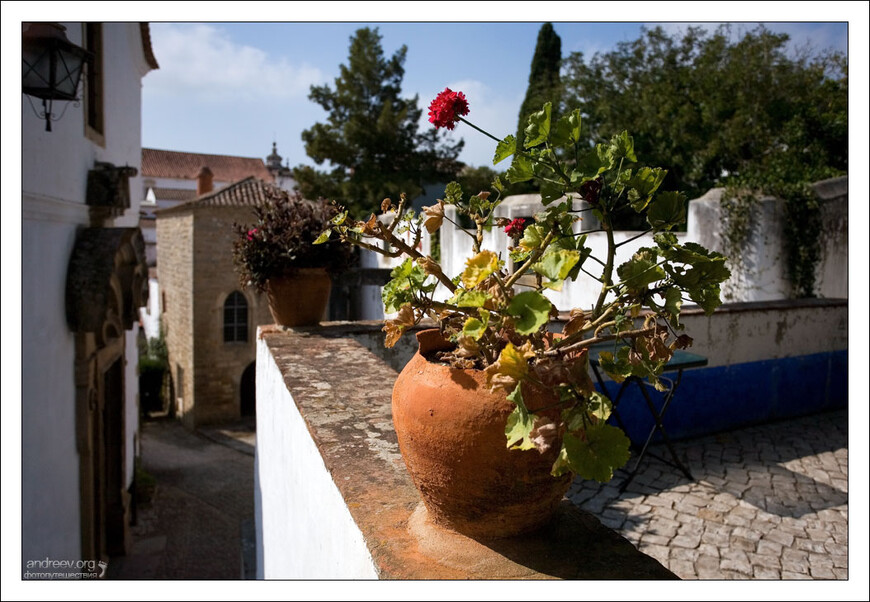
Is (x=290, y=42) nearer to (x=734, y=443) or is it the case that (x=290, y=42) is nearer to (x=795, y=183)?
(x=734, y=443)

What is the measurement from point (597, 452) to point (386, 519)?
28.4 inches

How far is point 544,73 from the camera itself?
21.0 meters

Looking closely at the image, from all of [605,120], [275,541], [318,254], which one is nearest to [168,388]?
[605,120]

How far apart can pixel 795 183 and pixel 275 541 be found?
7619mm

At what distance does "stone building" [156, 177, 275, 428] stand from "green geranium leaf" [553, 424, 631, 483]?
17751 millimetres

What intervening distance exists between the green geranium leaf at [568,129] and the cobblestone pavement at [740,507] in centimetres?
282

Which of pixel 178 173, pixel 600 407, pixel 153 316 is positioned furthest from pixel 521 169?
pixel 178 173

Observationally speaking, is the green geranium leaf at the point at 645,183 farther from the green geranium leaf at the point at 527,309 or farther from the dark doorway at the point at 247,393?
the dark doorway at the point at 247,393

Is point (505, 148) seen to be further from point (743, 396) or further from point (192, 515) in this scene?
point (192, 515)

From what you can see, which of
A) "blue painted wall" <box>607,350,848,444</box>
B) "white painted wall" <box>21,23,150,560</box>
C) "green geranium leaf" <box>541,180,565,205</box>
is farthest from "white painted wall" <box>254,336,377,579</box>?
"blue painted wall" <box>607,350,848,444</box>

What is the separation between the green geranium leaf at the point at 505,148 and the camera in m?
1.40

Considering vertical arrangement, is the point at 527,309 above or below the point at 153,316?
above

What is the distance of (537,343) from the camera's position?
53.4 inches

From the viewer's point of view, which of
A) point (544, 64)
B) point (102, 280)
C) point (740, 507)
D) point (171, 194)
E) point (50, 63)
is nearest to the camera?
point (740, 507)
